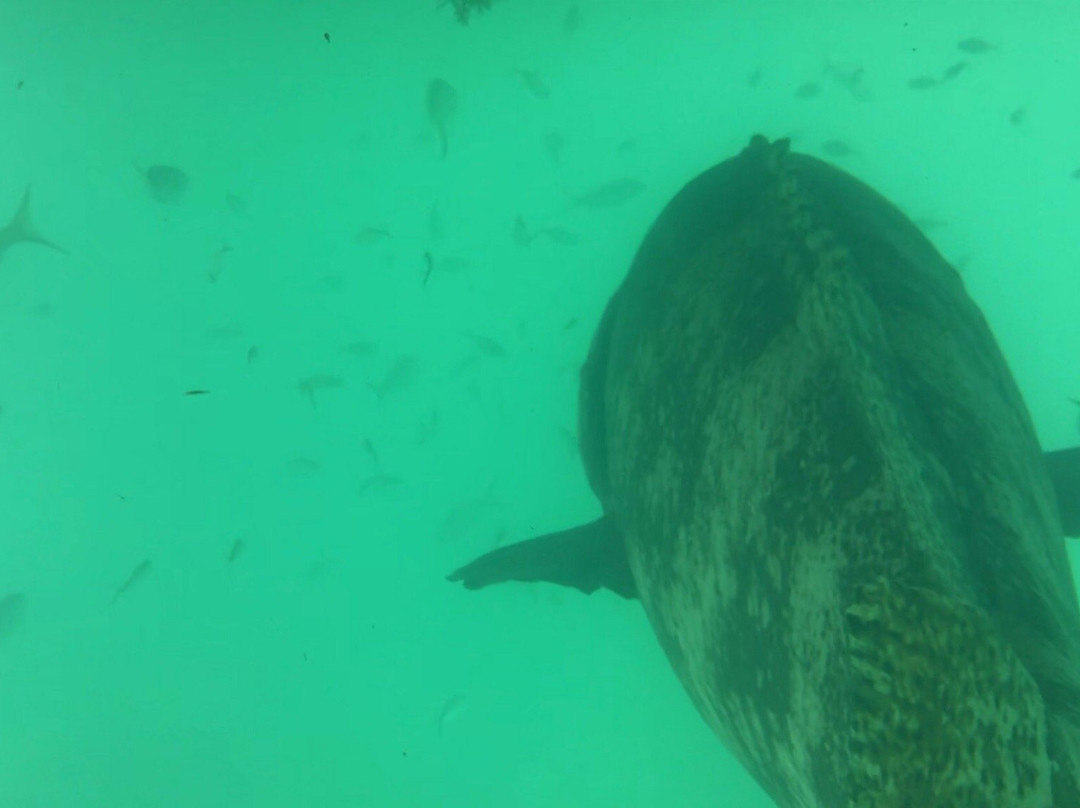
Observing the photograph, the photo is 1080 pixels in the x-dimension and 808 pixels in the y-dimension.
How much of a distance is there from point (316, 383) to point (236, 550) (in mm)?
1622

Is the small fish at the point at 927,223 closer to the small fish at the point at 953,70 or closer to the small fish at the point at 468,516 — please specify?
the small fish at the point at 953,70

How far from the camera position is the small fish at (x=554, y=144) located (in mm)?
7230

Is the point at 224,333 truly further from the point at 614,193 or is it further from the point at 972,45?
the point at 972,45

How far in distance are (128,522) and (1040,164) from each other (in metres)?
9.13

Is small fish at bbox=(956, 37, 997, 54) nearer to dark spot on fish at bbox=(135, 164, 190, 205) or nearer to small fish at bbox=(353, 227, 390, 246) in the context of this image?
small fish at bbox=(353, 227, 390, 246)

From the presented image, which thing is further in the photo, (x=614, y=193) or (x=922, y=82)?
(x=922, y=82)

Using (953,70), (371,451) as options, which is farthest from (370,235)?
(953,70)

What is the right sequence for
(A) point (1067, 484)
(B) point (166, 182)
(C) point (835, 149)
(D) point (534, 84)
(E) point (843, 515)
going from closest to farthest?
(E) point (843, 515) < (A) point (1067, 484) < (C) point (835, 149) < (B) point (166, 182) < (D) point (534, 84)

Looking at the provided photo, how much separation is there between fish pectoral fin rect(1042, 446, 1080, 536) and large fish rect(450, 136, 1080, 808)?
1025mm

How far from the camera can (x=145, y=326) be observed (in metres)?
7.27

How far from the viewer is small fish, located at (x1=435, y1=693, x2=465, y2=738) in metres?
7.05

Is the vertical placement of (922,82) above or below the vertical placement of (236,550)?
above

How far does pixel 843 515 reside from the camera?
5.24 feet

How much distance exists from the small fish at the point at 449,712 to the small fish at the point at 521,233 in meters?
4.16
